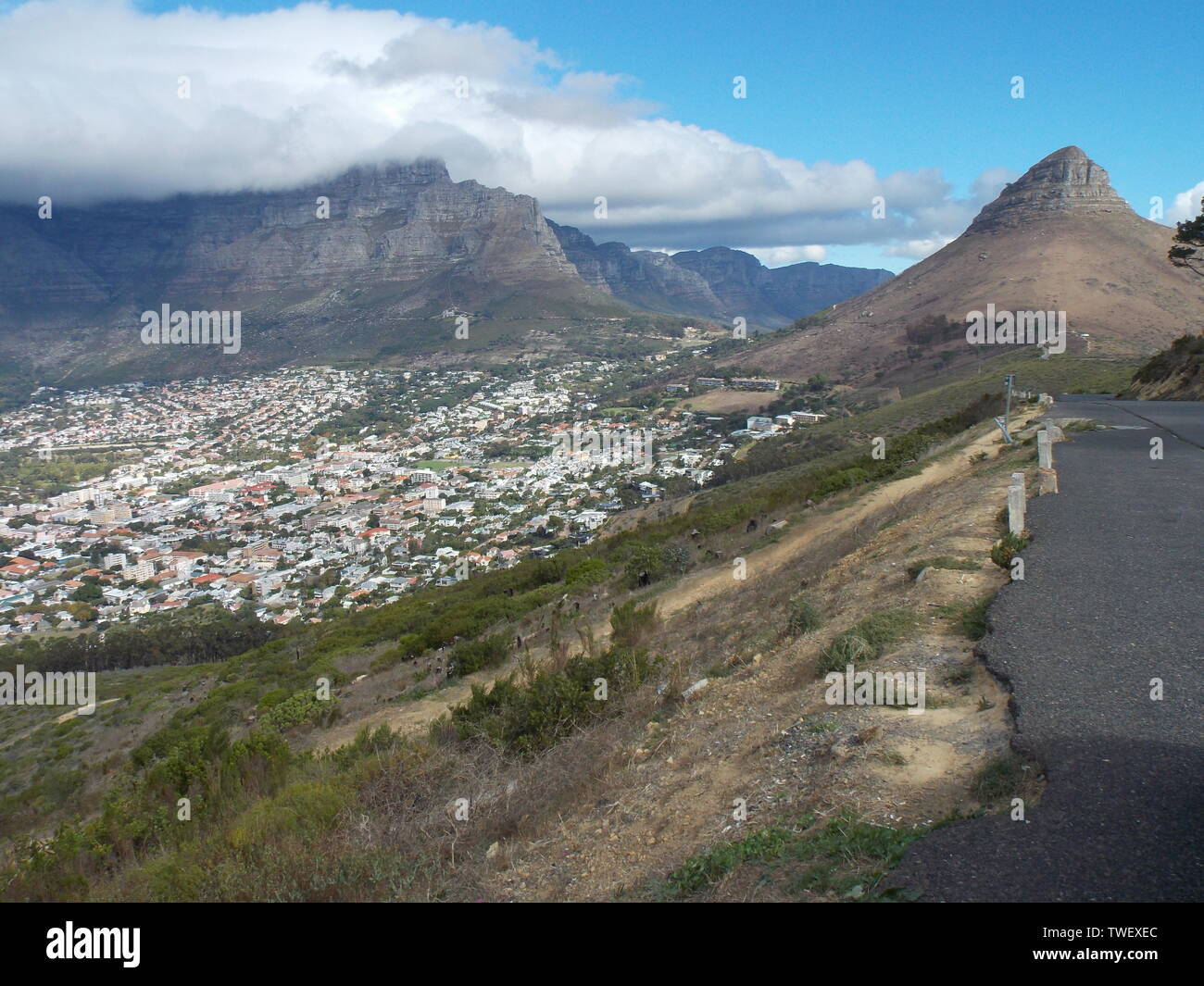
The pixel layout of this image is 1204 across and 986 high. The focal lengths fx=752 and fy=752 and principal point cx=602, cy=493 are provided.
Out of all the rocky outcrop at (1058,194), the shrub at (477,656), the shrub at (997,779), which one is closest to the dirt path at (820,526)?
the shrub at (477,656)

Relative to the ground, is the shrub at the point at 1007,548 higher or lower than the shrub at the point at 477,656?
higher

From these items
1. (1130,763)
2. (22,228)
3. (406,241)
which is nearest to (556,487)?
(1130,763)

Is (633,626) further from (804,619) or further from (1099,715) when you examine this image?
(1099,715)

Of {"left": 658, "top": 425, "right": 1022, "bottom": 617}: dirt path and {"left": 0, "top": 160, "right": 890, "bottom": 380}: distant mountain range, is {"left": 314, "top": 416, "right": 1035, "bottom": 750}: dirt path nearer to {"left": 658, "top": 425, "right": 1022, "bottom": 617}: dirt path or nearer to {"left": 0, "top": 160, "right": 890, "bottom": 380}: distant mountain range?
{"left": 658, "top": 425, "right": 1022, "bottom": 617}: dirt path

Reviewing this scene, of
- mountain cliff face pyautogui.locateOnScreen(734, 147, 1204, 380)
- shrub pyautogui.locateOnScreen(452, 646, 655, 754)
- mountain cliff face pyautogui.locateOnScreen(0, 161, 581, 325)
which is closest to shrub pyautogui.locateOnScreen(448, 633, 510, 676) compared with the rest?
shrub pyautogui.locateOnScreen(452, 646, 655, 754)

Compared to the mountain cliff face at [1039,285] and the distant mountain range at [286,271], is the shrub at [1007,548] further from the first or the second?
the distant mountain range at [286,271]
